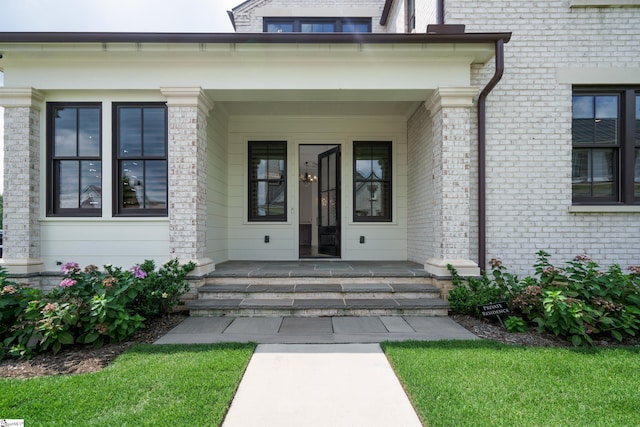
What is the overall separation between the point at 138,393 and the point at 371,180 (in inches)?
213

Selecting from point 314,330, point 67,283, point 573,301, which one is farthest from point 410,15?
point 67,283

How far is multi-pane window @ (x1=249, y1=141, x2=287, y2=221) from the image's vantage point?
697 cm

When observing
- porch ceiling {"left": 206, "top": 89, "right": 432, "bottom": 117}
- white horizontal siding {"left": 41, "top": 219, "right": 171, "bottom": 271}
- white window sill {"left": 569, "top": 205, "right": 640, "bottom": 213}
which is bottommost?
white horizontal siding {"left": 41, "top": 219, "right": 171, "bottom": 271}

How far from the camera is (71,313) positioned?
130 inches

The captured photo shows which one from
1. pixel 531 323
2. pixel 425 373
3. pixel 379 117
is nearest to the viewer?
pixel 425 373

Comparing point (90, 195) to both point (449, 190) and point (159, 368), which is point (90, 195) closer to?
point (159, 368)

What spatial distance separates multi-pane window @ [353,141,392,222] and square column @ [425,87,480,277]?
7.10ft

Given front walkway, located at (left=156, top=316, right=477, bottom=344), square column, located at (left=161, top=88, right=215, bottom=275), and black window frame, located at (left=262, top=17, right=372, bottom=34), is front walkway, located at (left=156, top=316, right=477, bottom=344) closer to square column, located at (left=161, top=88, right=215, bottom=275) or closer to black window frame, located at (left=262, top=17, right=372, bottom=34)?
square column, located at (left=161, top=88, right=215, bottom=275)

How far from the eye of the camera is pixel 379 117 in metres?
6.89

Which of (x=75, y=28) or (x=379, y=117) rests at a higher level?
(x=75, y=28)

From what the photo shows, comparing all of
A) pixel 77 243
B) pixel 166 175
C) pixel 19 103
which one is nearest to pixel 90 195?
pixel 77 243

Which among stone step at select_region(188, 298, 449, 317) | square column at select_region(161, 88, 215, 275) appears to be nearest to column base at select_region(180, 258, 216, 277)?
square column at select_region(161, 88, 215, 275)

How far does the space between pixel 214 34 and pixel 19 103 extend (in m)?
2.86

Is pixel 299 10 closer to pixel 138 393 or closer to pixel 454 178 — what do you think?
pixel 454 178
